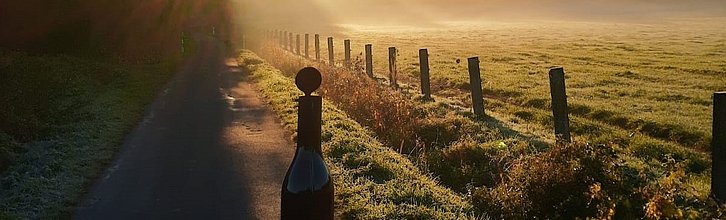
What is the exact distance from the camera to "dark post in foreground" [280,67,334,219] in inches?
93.9

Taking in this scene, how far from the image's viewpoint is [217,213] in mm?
Answer: 6078

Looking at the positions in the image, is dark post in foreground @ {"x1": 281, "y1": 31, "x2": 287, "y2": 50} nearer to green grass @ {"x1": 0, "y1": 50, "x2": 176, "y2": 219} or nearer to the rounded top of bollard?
green grass @ {"x1": 0, "y1": 50, "x2": 176, "y2": 219}

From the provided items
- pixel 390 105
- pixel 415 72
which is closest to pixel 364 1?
pixel 415 72

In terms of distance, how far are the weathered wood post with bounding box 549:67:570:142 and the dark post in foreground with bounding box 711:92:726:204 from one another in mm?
2189

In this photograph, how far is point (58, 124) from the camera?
1054 centimetres

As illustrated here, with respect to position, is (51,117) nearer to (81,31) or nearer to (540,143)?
(540,143)

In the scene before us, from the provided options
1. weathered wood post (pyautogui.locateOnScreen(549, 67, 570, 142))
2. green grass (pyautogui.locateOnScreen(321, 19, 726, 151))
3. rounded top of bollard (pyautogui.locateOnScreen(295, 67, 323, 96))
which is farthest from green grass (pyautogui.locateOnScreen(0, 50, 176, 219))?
green grass (pyautogui.locateOnScreen(321, 19, 726, 151))

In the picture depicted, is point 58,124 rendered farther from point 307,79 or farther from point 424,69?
point 307,79

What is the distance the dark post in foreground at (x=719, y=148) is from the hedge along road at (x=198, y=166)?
4014 millimetres

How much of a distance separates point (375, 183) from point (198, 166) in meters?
2.32

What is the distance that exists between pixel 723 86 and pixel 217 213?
17817 millimetres

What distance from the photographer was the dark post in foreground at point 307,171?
2385 millimetres

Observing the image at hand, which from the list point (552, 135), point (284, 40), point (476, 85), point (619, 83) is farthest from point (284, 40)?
point (552, 135)

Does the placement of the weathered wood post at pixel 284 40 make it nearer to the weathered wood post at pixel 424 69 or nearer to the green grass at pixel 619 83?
the green grass at pixel 619 83
